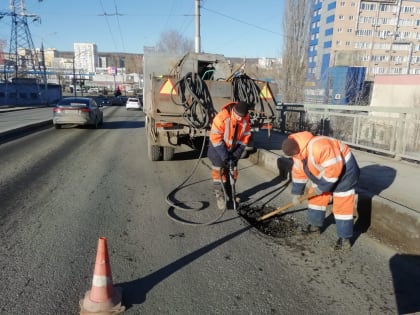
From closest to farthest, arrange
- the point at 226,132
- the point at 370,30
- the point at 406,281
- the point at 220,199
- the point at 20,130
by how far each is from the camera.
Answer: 1. the point at 406,281
2. the point at 226,132
3. the point at 220,199
4. the point at 20,130
5. the point at 370,30

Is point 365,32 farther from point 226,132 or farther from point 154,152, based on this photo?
point 226,132

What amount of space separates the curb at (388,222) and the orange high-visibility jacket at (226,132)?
6.20ft

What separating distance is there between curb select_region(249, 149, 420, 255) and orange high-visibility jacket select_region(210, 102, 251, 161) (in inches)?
74.4

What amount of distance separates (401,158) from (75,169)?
724 cm

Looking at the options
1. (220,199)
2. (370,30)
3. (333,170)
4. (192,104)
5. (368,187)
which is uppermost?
(370,30)

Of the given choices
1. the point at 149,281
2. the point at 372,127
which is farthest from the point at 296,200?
the point at 372,127

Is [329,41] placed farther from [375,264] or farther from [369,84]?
[375,264]

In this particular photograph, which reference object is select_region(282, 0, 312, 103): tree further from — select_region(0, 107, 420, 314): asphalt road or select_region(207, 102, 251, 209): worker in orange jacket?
select_region(207, 102, 251, 209): worker in orange jacket

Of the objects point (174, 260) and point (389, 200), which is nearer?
point (174, 260)

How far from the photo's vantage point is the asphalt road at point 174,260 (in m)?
2.72

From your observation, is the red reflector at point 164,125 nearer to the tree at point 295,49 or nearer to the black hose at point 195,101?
the black hose at point 195,101

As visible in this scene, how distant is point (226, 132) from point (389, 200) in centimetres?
239

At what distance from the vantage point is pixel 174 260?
3.37 metres

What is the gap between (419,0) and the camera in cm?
7512
